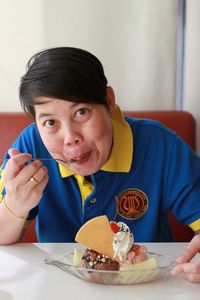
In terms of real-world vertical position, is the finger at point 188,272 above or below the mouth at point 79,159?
below

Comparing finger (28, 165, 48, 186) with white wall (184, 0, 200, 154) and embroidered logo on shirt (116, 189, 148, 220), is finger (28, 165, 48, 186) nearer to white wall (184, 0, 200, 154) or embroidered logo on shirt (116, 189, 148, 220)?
embroidered logo on shirt (116, 189, 148, 220)

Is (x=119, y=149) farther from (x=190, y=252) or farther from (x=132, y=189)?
(x=190, y=252)

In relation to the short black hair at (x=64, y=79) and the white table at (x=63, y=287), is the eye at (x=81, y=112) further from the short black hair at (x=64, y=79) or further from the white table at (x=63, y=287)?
the white table at (x=63, y=287)

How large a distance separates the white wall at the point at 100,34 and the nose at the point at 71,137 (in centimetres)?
93

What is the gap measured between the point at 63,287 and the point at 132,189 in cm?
42

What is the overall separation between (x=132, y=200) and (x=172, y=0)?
969 mm

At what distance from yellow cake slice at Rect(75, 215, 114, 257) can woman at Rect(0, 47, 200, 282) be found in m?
0.18

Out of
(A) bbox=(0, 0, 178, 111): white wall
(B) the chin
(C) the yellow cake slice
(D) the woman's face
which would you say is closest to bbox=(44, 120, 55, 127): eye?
(D) the woman's face

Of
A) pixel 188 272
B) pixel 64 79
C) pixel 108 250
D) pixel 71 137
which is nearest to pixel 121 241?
pixel 108 250

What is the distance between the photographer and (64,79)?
1.02 metres

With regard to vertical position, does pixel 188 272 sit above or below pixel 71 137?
below

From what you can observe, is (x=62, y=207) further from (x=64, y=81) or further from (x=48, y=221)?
(x=64, y=81)

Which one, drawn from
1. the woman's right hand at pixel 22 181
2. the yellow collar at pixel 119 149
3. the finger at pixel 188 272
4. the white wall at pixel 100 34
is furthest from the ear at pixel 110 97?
the white wall at pixel 100 34

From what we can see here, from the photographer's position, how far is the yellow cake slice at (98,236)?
0.92 m
